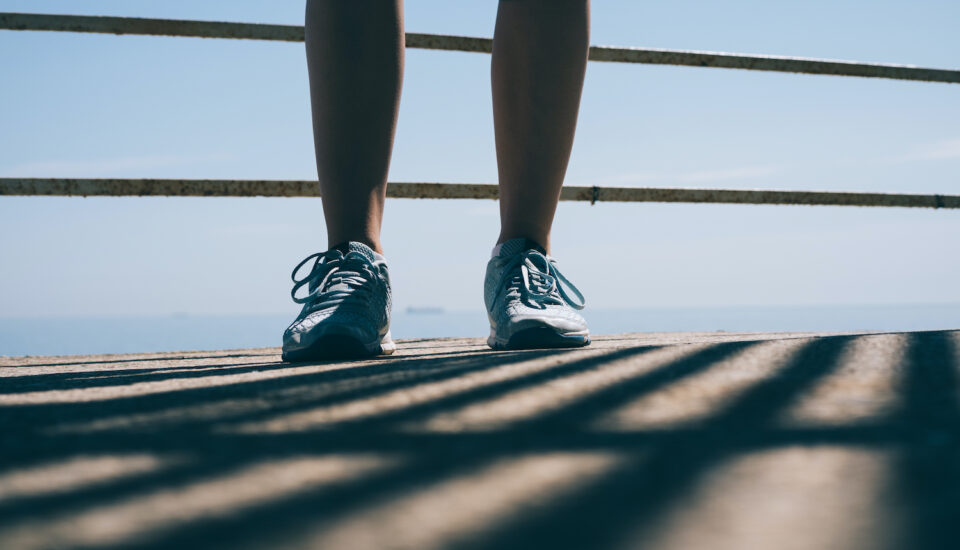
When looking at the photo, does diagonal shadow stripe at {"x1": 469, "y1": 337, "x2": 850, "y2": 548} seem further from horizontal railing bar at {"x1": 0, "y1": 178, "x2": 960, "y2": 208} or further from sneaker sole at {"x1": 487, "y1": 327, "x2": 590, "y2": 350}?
horizontal railing bar at {"x1": 0, "y1": 178, "x2": 960, "y2": 208}

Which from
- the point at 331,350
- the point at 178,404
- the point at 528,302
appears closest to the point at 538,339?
the point at 528,302

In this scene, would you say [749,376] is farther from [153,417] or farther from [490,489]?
[153,417]

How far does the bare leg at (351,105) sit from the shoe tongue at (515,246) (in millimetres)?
251

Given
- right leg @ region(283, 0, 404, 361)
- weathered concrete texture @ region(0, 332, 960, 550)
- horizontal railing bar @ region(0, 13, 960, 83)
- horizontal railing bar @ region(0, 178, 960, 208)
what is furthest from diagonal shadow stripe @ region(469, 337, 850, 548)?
horizontal railing bar @ region(0, 13, 960, 83)

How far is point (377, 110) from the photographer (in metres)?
1.18

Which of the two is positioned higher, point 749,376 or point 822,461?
point 749,376

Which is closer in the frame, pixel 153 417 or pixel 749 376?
pixel 153 417

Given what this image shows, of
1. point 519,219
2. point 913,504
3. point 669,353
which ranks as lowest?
point 913,504

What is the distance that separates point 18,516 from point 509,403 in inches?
13.0

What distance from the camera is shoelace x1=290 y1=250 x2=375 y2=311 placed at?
109 cm

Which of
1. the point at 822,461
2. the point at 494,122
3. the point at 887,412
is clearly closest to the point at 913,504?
the point at 822,461

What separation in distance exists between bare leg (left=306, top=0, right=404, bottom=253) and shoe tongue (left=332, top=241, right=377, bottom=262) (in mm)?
14

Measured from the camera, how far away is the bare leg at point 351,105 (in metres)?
1.16

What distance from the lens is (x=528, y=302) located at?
3.84 feet
